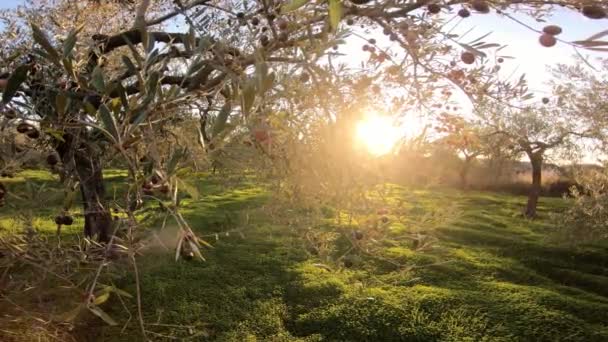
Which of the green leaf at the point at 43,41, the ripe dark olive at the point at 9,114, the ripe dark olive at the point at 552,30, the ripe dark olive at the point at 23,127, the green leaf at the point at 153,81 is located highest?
the ripe dark olive at the point at 552,30

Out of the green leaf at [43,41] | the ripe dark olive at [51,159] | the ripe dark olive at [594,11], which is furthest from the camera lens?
the ripe dark olive at [51,159]

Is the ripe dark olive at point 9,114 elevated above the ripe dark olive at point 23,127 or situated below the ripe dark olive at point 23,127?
above

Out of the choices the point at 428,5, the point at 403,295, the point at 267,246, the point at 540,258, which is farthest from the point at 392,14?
the point at 540,258

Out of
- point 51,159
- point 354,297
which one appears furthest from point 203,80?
point 354,297

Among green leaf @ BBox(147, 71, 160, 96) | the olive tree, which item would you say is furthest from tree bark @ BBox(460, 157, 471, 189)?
green leaf @ BBox(147, 71, 160, 96)

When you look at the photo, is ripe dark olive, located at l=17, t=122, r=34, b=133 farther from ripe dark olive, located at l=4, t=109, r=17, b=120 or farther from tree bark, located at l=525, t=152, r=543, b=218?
tree bark, located at l=525, t=152, r=543, b=218

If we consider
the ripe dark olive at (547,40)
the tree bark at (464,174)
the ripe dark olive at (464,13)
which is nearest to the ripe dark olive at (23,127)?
the ripe dark olive at (464,13)

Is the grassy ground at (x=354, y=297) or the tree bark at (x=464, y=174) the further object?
the tree bark at (x=464, y=174)

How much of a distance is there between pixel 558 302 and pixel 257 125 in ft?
23.7

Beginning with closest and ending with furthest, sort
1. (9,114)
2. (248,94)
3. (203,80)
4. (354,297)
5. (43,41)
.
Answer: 1. (248,94)
2. (43,41)
3. (9,114)
4. (203,80)
5. (354,297)

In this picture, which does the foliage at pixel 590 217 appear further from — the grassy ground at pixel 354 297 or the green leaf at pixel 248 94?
the green leaf at pixel 248 94

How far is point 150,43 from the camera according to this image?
1.93 m

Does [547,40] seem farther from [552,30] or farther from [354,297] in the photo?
[354,297]

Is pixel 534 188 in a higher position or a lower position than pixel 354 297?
higher
